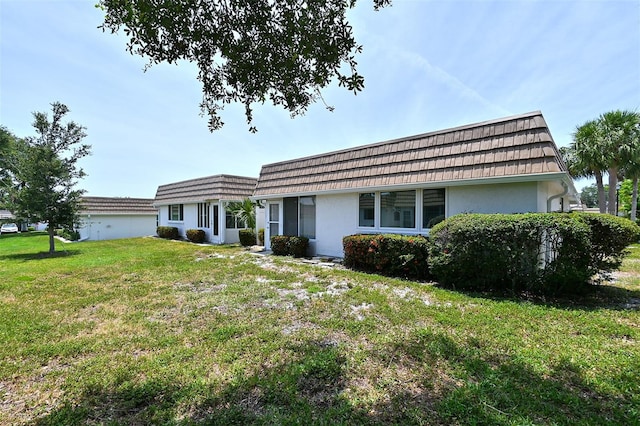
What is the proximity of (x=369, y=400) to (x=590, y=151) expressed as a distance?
21.6m

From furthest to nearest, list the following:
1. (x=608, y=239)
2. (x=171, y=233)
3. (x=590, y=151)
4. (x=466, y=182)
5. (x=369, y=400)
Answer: (x=171, y=233)
(x=590, y=151)
(x=466, y=182)
(x=608, y=239)
(x=369, y=400)

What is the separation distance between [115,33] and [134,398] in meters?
3.89

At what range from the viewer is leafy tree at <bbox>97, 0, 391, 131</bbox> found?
315cm

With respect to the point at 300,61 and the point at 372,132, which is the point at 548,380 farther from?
the point at 372,132

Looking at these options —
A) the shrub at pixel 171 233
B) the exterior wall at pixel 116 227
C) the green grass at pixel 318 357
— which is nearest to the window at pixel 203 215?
the shrub at pixel 171 233

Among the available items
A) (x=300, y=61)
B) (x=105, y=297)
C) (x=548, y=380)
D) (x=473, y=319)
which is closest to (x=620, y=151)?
(x=473, y=319)

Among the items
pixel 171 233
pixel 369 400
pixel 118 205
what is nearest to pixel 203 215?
pixel 171 233

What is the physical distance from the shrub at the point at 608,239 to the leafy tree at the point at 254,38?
5.90 metres

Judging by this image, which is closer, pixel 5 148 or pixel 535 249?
pixel 535 249

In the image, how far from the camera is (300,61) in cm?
362

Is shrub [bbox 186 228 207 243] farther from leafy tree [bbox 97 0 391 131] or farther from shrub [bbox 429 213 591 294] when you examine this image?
leafy tree [bbox 97 0 391 131]

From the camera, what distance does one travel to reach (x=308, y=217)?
12.4 metres

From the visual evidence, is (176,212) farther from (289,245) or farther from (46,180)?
(289,245)

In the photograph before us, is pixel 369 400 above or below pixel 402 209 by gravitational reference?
below
